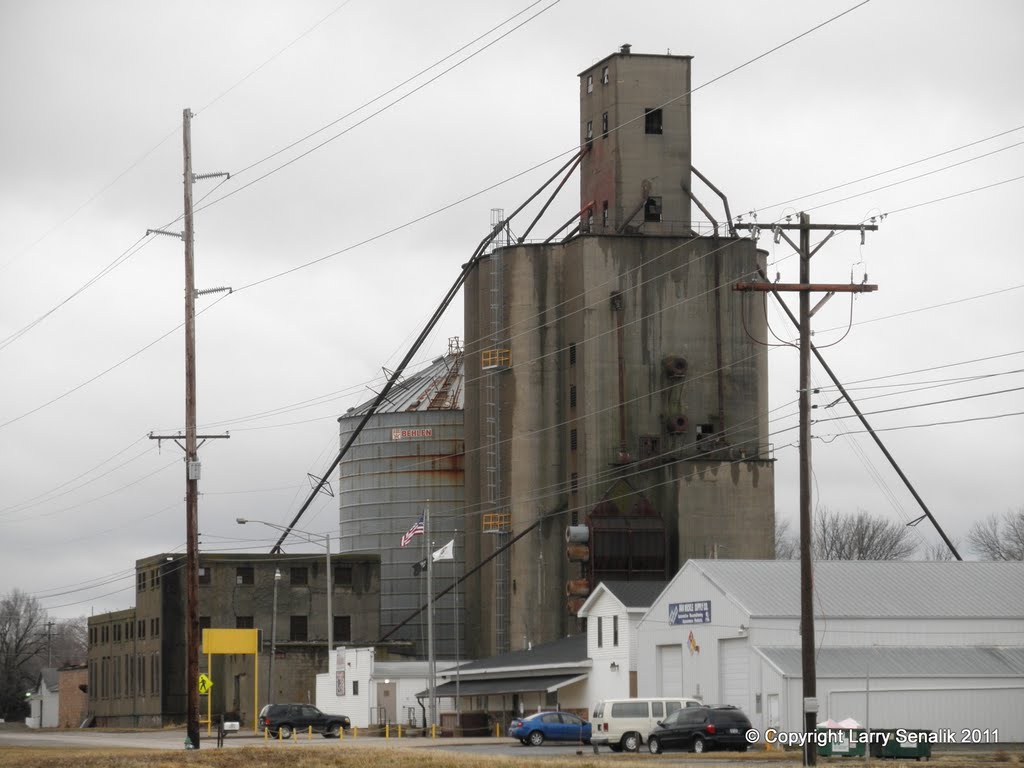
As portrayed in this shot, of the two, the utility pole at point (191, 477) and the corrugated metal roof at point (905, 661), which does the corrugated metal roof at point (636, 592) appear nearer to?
the corrugated metal roof at point (905, 661)

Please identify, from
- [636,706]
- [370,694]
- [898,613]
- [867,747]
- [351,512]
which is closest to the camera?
[867,747]

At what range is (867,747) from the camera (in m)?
42.0

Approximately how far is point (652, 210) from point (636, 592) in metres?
29.7

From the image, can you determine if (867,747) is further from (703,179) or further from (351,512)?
(351,512)

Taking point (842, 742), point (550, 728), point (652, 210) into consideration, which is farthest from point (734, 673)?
point (652, 210)

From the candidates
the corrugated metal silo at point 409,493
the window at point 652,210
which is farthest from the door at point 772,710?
the corrugated metal silo at point 409,493

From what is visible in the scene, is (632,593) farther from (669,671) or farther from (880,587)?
(880,587)

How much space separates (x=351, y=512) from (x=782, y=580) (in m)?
51.2

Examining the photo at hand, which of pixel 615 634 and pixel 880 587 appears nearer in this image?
pixel 880 587

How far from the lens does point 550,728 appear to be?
62562 millimetres

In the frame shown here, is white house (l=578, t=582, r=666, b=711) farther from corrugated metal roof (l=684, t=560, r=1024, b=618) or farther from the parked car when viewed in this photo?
corrugated metal roof (l=684, t=560, r=1024, b=618)

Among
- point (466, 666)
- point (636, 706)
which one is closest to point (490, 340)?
point (466, 666)

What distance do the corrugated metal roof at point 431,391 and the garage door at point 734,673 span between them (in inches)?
1819

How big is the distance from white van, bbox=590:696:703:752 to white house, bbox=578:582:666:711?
1201 centimetres
